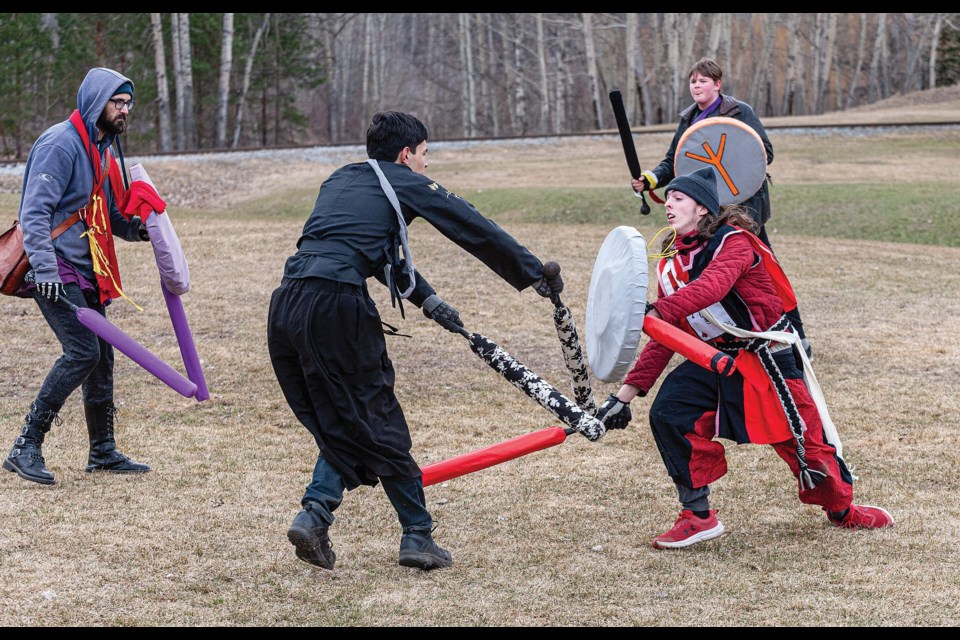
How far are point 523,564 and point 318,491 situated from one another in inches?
35.6

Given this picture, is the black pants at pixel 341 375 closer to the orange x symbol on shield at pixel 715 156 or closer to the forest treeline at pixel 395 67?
the orange x symbol on shield at pixel 715 156

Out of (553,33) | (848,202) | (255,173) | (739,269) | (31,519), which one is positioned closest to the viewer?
(739,269)

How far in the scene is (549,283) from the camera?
175 inches

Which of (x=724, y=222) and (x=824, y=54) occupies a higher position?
(x=824, y=54)

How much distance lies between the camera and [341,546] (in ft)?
15.9

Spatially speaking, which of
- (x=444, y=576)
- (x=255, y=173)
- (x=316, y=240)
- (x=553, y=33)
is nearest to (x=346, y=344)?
(x=316, y=240)

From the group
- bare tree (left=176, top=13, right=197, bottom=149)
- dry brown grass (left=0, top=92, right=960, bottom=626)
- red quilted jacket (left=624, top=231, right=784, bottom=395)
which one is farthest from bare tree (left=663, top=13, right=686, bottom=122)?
red quilted jacket (left=624, top=231, right=784, bottom=395)

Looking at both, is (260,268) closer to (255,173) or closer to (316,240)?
(316,240)

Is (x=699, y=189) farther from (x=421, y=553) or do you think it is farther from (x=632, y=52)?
(x=632, y=52)

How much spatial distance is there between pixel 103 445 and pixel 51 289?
101 centimetres

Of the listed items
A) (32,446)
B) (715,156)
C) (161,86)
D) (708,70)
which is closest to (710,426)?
(715,156)

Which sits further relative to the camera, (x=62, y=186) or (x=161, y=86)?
(x=161, y=86)

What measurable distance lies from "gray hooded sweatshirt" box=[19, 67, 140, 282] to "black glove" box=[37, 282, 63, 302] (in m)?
0.02

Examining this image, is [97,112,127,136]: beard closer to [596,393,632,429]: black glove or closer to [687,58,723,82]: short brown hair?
[596,393,632,429]: black glove
